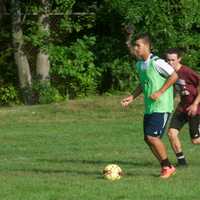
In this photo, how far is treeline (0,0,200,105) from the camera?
2258cm

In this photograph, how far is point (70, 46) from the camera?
23750 millimetres

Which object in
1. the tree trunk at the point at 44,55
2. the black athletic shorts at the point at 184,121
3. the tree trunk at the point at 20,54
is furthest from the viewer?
the tree trunk at the point at 20,54

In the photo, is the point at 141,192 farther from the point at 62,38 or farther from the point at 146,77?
the point at 62,38

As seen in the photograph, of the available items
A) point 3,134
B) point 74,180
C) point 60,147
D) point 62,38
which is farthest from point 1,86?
point 74,180

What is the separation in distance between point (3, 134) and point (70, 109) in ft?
13.0

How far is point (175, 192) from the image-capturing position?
8.80 metres

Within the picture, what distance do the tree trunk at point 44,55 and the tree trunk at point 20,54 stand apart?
32cm

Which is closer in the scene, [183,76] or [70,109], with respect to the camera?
[183,76]

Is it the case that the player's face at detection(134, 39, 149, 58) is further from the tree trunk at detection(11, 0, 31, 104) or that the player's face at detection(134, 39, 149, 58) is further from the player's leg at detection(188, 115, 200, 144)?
the tree trunk at detection(11, 0, 31, 104)

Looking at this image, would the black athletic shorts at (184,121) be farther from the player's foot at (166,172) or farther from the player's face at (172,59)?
the player's foot at (166,172)

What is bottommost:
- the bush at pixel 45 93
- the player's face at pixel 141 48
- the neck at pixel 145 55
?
the bush at pixel 45 93

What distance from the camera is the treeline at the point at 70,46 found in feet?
74.1

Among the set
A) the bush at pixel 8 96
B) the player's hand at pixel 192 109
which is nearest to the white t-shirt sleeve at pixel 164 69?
the player's hand at pixel 192 109

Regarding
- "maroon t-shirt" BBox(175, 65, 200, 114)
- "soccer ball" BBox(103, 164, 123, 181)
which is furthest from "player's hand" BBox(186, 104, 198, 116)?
"soccer ball" BBox(103, 164, 123, 181)
